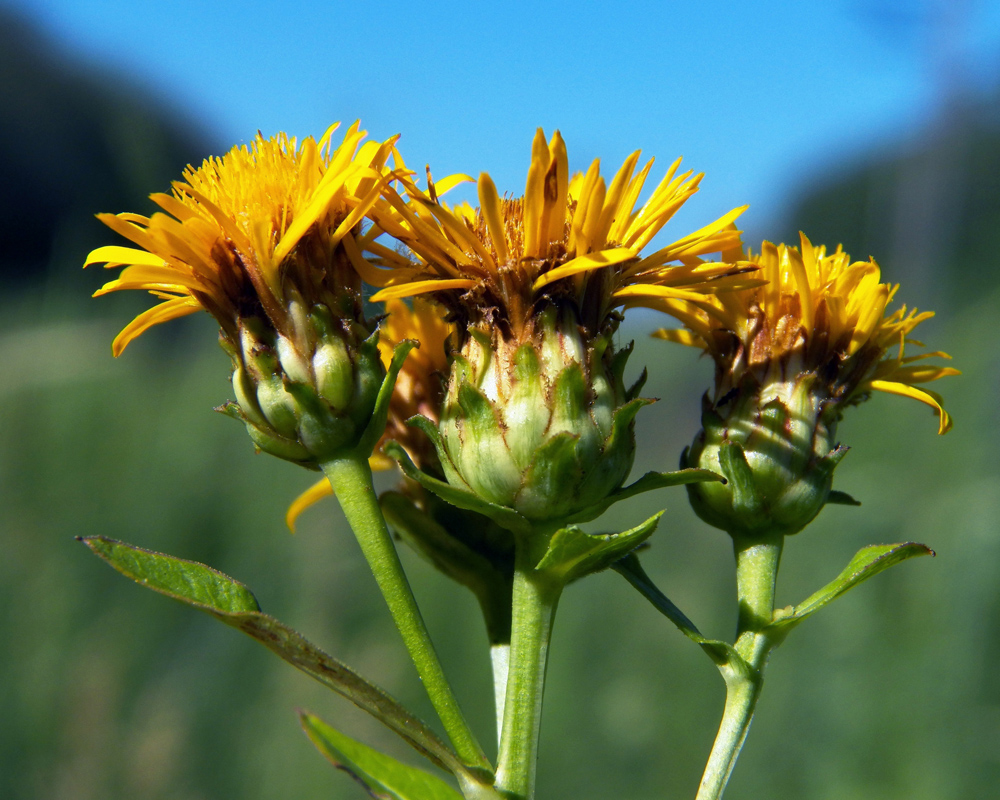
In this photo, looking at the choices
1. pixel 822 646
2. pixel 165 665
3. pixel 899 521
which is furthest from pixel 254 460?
pixel 899 521

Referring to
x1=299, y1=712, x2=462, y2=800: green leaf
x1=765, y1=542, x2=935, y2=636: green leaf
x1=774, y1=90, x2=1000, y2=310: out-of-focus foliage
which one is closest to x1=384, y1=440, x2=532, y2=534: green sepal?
x1=299, y1=712, x2=462, y2=800: green leaf

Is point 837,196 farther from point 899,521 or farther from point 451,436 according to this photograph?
point 451,436

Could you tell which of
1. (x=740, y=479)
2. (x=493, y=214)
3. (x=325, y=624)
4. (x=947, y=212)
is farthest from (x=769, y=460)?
(x=947, y=212)

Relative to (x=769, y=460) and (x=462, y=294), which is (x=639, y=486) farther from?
(x=462, y=294)

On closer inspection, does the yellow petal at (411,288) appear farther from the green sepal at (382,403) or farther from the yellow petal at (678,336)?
the yellow petal at (678,336)

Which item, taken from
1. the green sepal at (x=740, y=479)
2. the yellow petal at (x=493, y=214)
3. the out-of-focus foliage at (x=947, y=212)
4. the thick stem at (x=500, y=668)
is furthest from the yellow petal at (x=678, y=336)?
the out-of-focus foliage at (x=947, y=212)

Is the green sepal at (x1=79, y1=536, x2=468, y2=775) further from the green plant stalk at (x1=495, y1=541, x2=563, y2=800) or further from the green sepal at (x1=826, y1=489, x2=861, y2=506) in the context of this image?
the green sepal at (x1=826, y1=489, x2=861, y2=506)

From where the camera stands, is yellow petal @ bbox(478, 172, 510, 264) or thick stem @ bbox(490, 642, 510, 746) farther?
thick stem @ bbox(490, 642, 510, 746)
